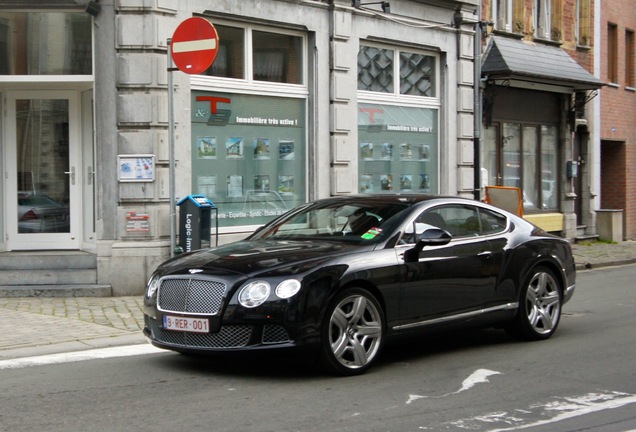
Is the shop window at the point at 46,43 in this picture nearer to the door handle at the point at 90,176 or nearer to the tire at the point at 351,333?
the door handle at the point at 90,176

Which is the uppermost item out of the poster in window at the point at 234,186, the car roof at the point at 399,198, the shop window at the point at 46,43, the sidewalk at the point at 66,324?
the shop window at the point at 46,43

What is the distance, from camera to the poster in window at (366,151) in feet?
58.5

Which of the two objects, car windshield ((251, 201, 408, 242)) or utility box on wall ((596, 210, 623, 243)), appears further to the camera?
utility box on wall ((596, 210, 623, 243))

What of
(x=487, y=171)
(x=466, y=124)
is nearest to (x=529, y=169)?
(x=487, y=171)

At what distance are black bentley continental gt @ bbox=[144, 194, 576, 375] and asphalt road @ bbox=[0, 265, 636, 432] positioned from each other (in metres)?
0.32

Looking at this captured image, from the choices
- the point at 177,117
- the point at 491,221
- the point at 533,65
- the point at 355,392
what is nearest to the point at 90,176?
the point at 177,117

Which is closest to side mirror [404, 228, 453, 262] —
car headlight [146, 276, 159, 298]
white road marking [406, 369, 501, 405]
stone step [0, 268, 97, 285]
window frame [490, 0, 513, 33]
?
white road marking [406, 369, 501, 405]

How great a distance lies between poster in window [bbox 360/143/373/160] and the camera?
58.5ft

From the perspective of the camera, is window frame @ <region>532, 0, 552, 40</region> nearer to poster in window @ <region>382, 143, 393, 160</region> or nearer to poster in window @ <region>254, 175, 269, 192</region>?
→ poster in window @ <region>382, 143, 393, 160</region>

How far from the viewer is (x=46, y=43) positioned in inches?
552

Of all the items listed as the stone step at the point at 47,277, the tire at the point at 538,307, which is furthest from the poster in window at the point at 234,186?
the tire at the point at 538,307

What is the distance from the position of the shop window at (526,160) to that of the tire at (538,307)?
41.0 feet

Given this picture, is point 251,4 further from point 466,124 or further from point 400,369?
point 400,369

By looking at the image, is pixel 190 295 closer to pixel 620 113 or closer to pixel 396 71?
pixel 396 71
